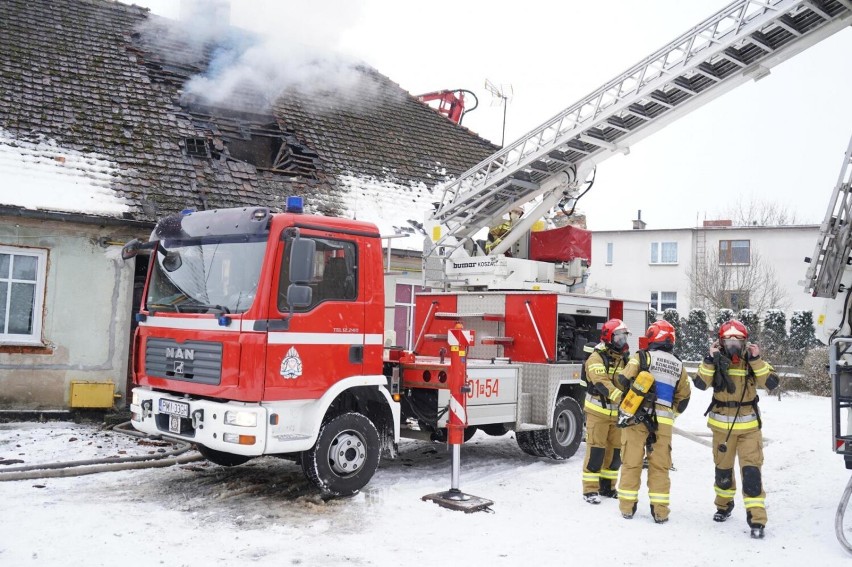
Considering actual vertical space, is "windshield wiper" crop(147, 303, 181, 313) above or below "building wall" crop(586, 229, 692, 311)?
below

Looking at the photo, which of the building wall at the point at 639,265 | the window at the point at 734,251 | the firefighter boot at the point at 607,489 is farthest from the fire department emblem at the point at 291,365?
the window at the point at 734,251

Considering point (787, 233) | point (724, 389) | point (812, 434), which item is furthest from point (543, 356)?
point (787, 233)

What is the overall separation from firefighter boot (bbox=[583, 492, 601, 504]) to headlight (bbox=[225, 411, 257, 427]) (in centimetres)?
316

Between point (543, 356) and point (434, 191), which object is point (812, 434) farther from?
point (434, 191)

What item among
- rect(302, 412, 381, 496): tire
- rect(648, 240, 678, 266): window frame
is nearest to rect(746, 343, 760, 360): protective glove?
rect(302, 412, 381, 496): tire

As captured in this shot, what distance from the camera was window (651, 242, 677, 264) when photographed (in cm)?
3170

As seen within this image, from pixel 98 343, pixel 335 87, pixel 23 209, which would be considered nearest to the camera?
pixel 23 209

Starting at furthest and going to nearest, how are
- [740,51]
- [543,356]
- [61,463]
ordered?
[543,356] < [740,51] < [61,463]

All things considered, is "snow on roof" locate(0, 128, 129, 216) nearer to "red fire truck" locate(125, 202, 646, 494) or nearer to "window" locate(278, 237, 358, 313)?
"red fire truck" locate(125, 202, 646, 494)

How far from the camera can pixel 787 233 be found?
29.3 metres

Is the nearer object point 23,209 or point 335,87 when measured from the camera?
point 23,209

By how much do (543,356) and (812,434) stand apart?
5081 mm

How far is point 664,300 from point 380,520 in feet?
93.3

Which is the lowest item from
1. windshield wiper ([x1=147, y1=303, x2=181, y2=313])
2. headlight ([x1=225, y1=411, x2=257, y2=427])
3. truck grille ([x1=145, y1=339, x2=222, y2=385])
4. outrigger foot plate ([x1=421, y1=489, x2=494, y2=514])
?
outrigger foot plate ([x1=421, y1=489, x2=494, y2=514])
